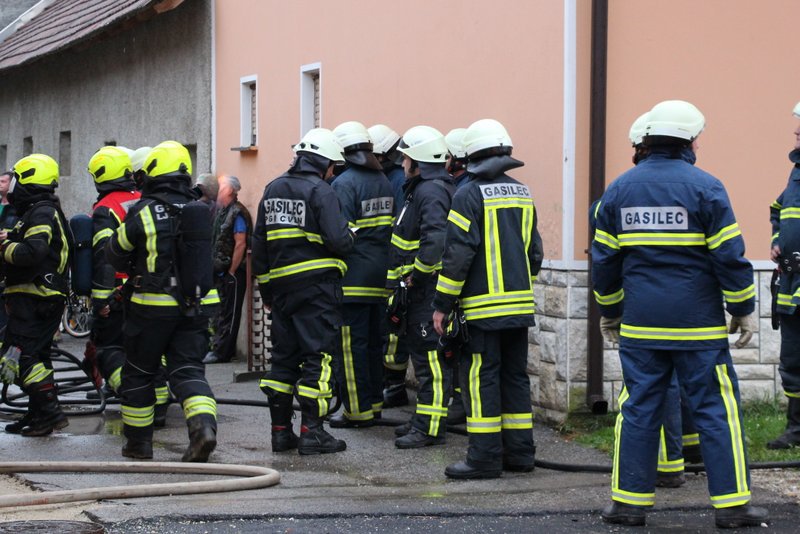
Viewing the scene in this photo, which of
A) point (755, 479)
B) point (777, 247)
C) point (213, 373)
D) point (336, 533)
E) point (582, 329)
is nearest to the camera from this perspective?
point (336, 533)

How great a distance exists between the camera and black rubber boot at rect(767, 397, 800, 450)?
8453 millimetres

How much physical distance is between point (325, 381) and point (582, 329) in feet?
6.38

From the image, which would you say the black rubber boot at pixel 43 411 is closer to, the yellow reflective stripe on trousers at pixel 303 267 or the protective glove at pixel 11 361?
the protective glove at pixel 11 361

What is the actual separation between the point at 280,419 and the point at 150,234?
1519 millimetres

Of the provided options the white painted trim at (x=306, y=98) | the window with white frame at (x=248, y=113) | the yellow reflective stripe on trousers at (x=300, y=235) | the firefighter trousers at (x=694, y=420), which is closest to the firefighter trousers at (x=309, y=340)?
the yellow reflective stripe on trousers at (x=300, y=235)

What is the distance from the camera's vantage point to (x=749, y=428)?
909cm

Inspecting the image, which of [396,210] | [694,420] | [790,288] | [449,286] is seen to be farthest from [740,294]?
[396,210]

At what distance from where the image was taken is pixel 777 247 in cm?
874

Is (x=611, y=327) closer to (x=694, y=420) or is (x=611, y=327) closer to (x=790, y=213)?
(x=694, y=420)

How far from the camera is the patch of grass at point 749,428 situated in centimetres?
864

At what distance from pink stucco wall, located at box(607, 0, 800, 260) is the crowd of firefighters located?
3.20ft

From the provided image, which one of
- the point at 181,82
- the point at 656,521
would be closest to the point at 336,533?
the point at 656,521

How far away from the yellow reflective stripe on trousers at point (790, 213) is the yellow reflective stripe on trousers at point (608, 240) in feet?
7.72

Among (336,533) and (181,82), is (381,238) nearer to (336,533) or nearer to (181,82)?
(336,533)
